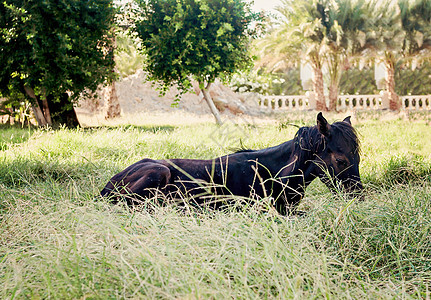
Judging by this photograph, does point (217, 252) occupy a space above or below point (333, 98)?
below

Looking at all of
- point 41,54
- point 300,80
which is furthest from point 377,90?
point 41,54

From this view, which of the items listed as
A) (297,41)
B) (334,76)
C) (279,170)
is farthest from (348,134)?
(334,76)

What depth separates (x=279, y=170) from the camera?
3.96m

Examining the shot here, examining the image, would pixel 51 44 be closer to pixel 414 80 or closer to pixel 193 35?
pixel 193 35

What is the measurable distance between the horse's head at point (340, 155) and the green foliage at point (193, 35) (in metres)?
7.71

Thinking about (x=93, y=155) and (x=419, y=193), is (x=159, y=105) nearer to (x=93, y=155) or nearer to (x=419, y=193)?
(x=93, y=155)

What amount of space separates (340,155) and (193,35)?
8.05 m

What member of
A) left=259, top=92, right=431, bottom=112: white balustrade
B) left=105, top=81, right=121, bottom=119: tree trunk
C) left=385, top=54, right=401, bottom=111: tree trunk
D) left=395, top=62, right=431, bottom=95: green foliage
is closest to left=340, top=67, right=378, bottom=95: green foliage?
left=395, top=62, right=431, bottom=95: green foliage

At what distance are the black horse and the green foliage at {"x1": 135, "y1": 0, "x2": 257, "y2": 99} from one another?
720cm

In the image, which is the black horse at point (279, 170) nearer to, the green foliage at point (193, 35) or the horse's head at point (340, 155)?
the horse's head at point (340, 155)

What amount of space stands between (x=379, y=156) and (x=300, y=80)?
3042cm

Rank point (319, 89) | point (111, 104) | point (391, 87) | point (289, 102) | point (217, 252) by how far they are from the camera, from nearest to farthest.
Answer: point (217, 252) < point (111, 104) < point (319, 89) < point (391, 87) < point (289, 102)

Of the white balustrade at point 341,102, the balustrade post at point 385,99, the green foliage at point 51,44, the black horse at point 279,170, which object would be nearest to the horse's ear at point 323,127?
the black horse at point 279,170

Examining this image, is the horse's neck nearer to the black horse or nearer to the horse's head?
the black horse
